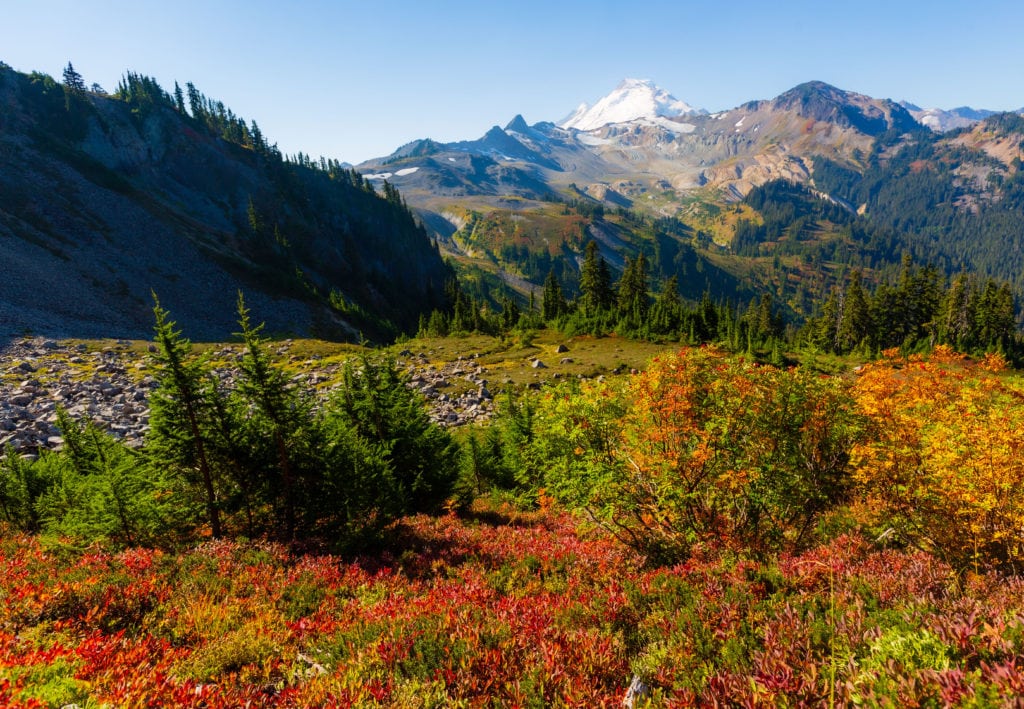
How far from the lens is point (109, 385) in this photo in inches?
1528

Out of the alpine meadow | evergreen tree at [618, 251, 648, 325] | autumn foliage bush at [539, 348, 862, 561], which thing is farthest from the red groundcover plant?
evergreen tree at [618, 251, 648, 325]

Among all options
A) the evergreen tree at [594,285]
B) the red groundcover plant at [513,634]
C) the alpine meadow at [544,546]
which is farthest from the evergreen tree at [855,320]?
the red groundcover plant at [513,634]

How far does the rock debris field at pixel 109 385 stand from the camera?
30109 millimetres

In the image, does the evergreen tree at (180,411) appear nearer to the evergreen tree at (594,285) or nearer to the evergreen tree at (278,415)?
the evergreen tree at (278,415)

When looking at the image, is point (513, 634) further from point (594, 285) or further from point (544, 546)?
point (594, 285)

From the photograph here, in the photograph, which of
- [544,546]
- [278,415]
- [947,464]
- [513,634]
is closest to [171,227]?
[278,415]

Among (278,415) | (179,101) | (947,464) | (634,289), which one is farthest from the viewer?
(179,101)

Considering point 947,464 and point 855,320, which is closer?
point 947,464

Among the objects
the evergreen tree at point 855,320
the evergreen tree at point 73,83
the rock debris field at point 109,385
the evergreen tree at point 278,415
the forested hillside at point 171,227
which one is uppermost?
the evergreen tree at point 73,83

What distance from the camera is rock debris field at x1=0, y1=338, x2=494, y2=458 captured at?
30109 millimetres

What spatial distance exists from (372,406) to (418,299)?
444ft

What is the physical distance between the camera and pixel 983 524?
344 inches

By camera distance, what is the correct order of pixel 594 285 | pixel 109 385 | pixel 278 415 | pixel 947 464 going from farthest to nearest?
pixel 594 285, pixel 109 385, pixel 278 415, pixel 947 464

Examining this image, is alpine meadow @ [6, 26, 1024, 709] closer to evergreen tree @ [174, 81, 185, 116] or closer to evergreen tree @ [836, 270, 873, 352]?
evergreen tree @ [836, 270, 873, 352]
